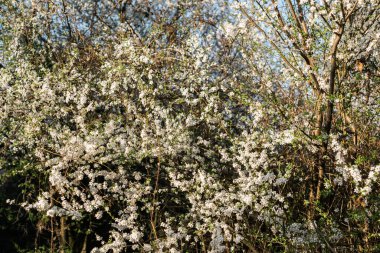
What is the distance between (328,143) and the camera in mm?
6617

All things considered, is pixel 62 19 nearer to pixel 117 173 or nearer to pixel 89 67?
pixel 89 67

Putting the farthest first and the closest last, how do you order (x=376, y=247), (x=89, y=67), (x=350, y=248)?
(x=89, y=67)
(x=350, y=248)
(x=376, y=247)

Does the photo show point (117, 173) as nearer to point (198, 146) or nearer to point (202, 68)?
point (198, 146)

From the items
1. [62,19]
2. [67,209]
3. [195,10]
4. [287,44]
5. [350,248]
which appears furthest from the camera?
[195,10]

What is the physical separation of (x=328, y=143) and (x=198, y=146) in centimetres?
230

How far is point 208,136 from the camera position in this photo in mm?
8164

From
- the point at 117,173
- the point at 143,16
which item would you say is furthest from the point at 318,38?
the point at 143,16

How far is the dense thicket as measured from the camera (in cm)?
634

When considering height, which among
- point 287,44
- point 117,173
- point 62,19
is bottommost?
point 117,173

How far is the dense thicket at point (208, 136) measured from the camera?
20.8 ft

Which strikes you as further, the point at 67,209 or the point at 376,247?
the point at 67,209

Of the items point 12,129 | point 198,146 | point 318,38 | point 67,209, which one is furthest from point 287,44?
point 12,129

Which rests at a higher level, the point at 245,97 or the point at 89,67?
the point at 89,67

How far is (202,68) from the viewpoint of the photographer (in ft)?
26.7
